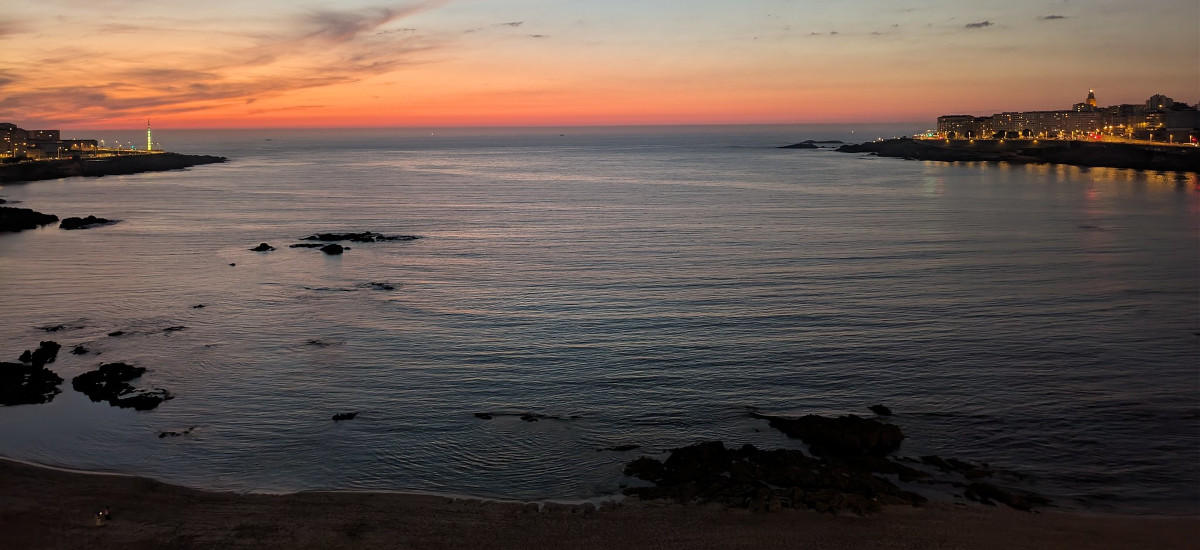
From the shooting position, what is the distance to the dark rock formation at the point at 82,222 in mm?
63125

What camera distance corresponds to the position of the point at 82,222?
64.6m

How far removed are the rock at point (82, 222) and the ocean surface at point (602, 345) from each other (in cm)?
215

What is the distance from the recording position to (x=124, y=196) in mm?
93250

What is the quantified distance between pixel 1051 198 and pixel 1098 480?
71.3m

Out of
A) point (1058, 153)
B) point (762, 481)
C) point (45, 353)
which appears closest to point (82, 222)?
point (45, 353)

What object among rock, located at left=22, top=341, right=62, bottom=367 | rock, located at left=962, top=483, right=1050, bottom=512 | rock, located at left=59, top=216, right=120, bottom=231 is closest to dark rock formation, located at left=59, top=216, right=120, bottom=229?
rock, located at left=59, top=216, right=120, bottom=231

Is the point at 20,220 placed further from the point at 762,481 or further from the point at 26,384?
the point at 762,481

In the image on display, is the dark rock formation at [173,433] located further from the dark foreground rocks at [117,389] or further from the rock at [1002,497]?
the rock at [1002,497]

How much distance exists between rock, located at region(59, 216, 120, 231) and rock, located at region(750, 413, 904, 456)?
202 feet

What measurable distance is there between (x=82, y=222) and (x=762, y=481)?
64.2m

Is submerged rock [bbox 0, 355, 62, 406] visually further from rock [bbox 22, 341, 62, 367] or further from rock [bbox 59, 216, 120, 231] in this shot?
rock [bbox 59, 216, 120, 231]

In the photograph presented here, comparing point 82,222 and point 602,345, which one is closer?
point 602,345

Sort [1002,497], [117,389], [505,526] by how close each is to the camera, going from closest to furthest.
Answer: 1. [505,526]
2. [1002,497]
3. [117,389]

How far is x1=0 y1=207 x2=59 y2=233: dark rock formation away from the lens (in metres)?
62.8
